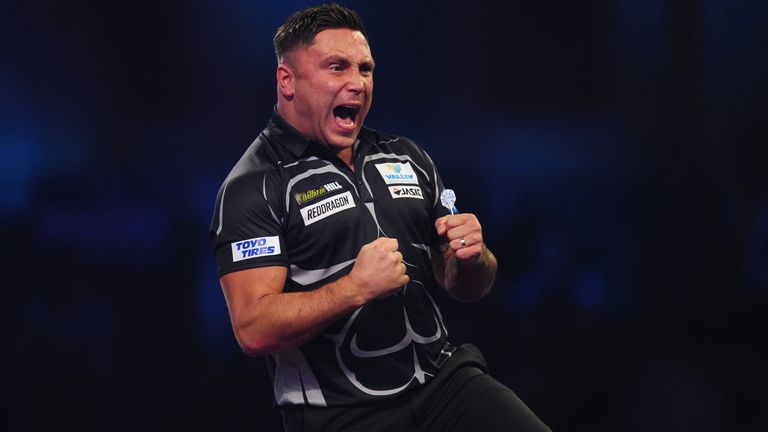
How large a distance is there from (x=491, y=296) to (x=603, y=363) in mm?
547

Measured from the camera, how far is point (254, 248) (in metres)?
2.01

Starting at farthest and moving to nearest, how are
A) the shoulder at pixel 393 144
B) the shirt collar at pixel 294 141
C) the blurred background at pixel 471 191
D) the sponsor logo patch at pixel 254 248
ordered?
the blurred background at pixel 471 191 → the shoulder at pixel 393 144 → the shirt collar at pixel 294 141 → the sponsor logo patch at pixel 254 248

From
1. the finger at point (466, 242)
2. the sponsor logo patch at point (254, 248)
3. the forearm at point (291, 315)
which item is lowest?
the forearm at point (291, 315)

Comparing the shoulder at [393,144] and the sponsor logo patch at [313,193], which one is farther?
the shoulder at [393,144]

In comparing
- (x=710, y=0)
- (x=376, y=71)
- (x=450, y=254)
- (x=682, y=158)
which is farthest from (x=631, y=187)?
(x=450, y=254)

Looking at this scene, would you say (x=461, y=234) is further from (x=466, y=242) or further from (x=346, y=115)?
(x=346, y=115)

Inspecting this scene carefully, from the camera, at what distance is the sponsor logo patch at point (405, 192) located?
221 centimetres

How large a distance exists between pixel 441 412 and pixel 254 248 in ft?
1.99

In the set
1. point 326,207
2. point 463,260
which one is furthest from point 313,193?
point 463,260

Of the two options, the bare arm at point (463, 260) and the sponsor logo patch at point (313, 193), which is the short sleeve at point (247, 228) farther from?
the bare arm at point (463, 260)

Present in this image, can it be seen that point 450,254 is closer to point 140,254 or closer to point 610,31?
point 140,254

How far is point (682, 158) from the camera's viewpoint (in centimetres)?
382

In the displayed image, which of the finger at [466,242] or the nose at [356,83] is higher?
the nose at [356,83]

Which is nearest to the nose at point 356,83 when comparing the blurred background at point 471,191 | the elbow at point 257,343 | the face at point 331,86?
the face at point 331,86
